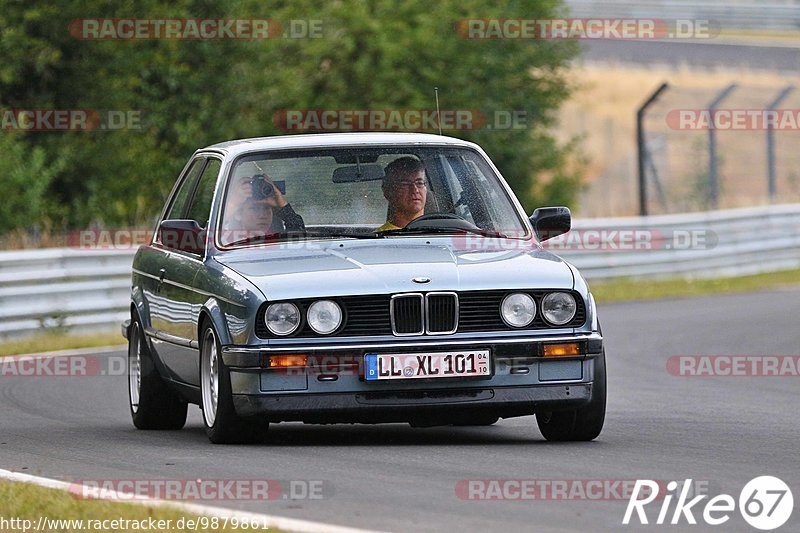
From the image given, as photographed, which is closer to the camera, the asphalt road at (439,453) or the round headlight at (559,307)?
the asphalt road at (439,453)

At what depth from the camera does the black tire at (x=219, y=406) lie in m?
9.01

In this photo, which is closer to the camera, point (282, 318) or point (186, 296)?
point (282, 318)

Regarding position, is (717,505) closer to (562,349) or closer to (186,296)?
(562,349)

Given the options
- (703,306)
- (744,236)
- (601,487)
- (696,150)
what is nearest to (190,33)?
(744,236)

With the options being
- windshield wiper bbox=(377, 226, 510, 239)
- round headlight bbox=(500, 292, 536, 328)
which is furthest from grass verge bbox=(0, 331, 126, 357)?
round headlight bbox=(500, 292, 536, 328)

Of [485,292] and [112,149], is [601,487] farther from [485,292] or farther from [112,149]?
[112,149]

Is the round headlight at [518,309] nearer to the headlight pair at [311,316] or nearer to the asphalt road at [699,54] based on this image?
the headlight pair at [311,316]

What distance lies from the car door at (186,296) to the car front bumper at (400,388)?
30.0 inches

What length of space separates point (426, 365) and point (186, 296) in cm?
167

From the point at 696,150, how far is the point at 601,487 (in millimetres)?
→ 38295

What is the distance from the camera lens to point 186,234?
1004 centimetres

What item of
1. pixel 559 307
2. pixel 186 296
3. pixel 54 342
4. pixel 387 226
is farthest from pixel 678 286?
pixel 559 307

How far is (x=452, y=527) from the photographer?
646cm

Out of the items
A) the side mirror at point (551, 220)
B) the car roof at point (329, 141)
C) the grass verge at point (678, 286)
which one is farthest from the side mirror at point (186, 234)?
the grass verge at point (678, 286)
